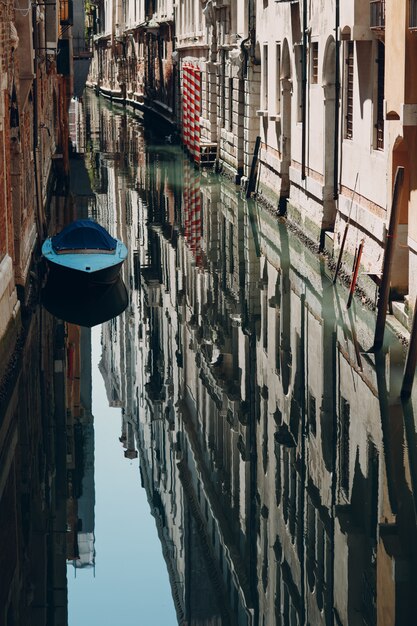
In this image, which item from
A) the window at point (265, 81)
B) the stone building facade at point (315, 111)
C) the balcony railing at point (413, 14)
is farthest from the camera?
the window at point (265, 81)

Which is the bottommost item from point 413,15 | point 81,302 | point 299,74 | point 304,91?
point 81,302

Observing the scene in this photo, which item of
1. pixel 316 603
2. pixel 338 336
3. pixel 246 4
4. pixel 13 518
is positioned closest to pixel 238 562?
pixel 316 603

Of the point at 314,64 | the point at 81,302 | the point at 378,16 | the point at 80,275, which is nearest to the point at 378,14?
the point at 378,16

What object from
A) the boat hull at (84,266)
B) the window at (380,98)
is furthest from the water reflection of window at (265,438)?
the window at (380,98)

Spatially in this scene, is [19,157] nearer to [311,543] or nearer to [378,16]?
[378,16]

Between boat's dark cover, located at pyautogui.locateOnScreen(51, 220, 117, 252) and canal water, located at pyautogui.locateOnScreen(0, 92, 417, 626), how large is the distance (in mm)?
1159

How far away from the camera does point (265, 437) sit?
14523 millimetres

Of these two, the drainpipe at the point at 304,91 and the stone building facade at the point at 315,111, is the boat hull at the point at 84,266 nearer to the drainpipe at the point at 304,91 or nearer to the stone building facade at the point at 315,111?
the stone building facade at the point at 315,111

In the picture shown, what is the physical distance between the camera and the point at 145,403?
659 inches

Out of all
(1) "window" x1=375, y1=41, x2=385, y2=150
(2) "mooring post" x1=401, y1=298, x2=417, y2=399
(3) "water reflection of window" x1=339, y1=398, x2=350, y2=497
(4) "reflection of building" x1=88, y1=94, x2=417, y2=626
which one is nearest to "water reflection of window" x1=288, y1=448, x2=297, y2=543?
(4) "reflection of building" x1=88, y1=94, x2=417, y2=626

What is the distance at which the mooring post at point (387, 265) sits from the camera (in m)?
16.7

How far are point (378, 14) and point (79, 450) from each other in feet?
30.2

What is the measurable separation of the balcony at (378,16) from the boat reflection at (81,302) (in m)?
5.86

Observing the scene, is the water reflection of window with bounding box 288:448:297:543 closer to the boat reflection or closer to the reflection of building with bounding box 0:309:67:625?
the reflection of building with bounding box 0:309:67:625
